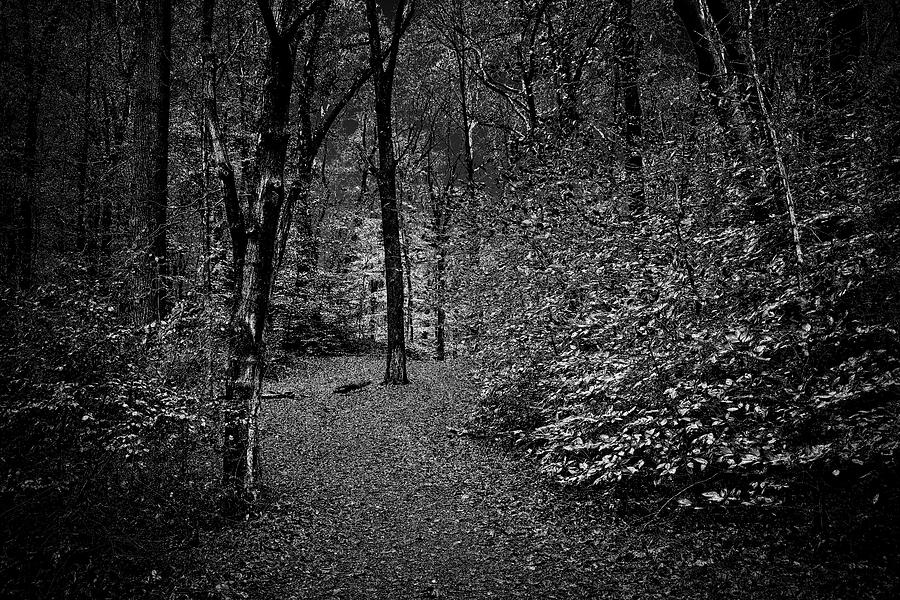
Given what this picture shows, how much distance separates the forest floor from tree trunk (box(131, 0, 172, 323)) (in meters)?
3.39

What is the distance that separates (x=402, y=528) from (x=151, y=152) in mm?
6949

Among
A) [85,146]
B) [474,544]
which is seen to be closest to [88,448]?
[474,544]

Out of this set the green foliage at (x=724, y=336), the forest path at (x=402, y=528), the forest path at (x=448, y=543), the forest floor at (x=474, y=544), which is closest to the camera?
the green foliage at (x=724, y=336)

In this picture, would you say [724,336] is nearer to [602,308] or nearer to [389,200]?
[602,308]

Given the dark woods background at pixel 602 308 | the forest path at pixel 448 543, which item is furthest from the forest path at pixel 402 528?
the dark woods background at pixel 602 308

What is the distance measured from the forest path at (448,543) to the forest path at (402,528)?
0.02m

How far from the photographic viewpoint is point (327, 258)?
2230 cm

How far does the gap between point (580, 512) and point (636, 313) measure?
97.1 inches

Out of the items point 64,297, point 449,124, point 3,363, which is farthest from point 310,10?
point 449,124

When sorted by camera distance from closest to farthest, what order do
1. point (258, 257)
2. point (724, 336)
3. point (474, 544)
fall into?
point (724, 336), point (474, 544), point (258, 257)

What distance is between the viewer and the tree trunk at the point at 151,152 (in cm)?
695

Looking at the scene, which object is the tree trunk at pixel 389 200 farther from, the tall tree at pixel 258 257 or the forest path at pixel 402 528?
the tall tree at pixel 258 257

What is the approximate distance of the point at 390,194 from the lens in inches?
488

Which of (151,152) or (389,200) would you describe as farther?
(389,200)
